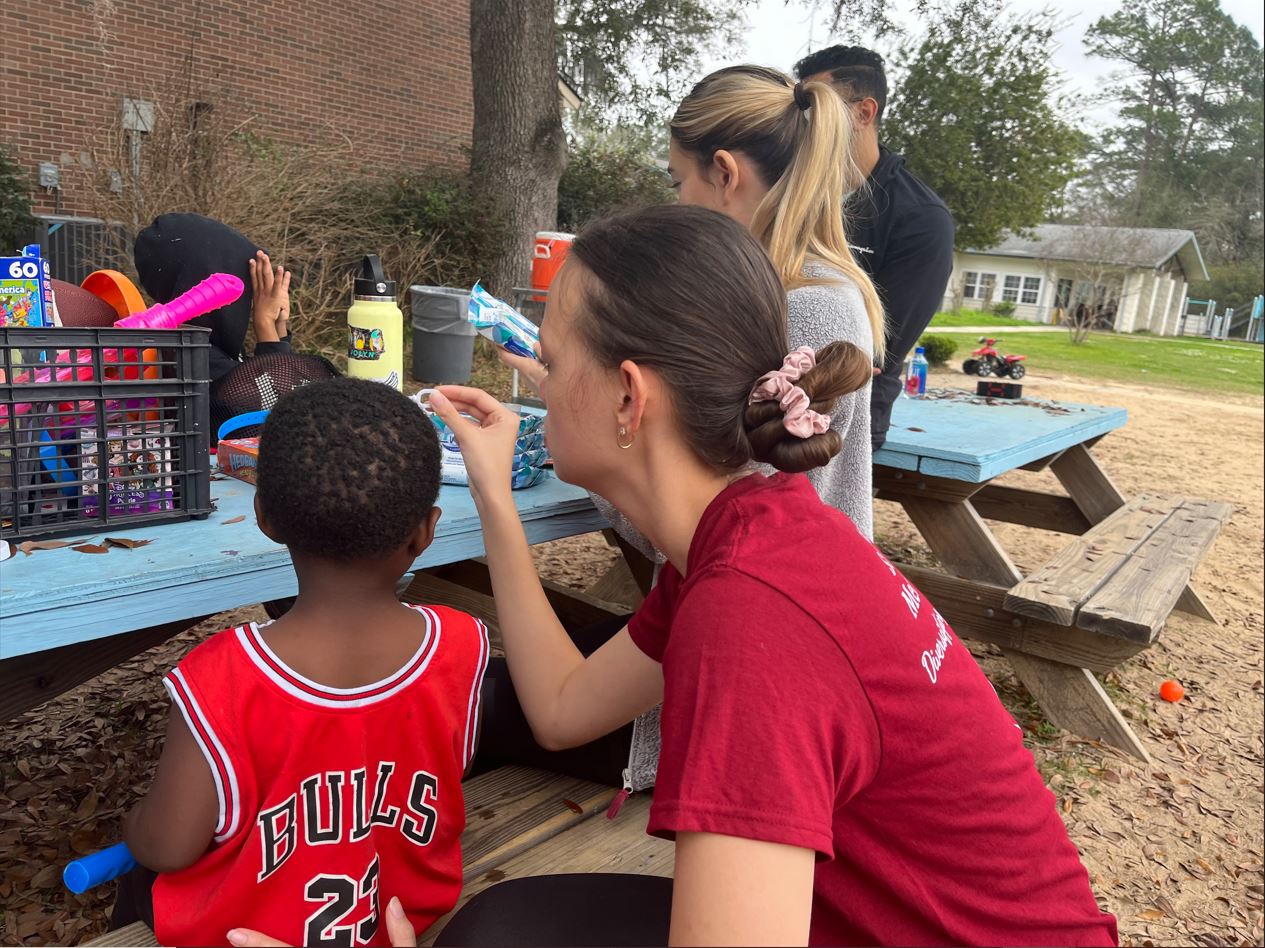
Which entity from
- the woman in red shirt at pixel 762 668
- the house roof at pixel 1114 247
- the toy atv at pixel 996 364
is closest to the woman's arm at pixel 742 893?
the woman in red shirt at pixel 762 668

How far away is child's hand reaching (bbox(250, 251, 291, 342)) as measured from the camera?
8.75ft

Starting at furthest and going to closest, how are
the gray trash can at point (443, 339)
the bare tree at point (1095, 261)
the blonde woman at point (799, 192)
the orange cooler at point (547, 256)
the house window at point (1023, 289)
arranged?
the house window at point (1023, 289)
the bare tree at point (1095, 261)
the gray trash can at point (443, 339)
the orange cooler at point (547, 256)
the blonde woman at point (799, 192)

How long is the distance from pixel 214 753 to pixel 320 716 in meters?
0.13

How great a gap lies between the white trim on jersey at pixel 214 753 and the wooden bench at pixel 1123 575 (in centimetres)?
276

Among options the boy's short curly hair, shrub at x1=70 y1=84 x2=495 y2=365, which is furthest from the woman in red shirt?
shrub at x1=70 y1=84 x2=495 y2=365

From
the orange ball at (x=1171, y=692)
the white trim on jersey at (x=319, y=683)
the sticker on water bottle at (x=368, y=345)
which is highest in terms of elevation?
the sticker on water bottle at (x=368, y=345)

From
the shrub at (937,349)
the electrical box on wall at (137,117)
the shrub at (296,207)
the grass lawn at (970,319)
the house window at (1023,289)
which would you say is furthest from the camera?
the house window at (1023,289)

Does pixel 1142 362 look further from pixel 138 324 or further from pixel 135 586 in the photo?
pixel 135 586

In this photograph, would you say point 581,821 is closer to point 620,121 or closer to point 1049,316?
point 620,121

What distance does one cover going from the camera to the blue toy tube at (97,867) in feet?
4.81

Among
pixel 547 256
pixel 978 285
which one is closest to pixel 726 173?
pixel 547 256

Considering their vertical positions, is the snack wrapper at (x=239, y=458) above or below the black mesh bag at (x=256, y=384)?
below

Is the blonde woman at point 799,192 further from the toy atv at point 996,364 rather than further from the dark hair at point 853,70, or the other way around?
the toy atv at point 996,364

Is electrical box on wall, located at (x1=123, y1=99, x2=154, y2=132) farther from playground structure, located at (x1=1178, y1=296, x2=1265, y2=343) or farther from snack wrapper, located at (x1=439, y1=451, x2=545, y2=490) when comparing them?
playground structure, located at (x1=1178, y1=296, x2=1265, y2=343)
